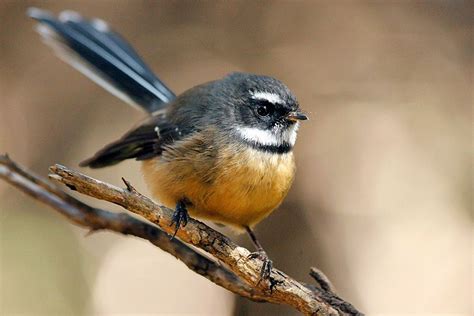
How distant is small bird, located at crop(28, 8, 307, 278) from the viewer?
3.39m

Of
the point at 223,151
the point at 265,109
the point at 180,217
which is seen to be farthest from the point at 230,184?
the point at 265,109

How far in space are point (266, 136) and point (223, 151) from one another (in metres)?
0.28

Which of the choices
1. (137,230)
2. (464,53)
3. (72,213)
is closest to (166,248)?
(137,230)

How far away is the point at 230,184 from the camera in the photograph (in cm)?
337

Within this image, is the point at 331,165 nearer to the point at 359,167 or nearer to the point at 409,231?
the point at 359,167

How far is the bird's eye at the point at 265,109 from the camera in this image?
142 inches

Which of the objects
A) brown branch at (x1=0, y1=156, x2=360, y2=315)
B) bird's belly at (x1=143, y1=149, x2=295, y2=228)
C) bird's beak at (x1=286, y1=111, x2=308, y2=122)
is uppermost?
bird's beak at (x1=286, y1=111, x2=308, y2=122)

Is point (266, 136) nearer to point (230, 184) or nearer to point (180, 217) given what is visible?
point (230, 184)

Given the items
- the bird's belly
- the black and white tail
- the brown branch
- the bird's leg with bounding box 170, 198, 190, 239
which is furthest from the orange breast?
the black and white tail

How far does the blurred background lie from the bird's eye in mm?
1967

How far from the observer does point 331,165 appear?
5.86 meters

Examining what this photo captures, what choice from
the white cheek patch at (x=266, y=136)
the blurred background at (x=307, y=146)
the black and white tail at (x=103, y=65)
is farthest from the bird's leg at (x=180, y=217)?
the blurred background at (x=307, y=146)

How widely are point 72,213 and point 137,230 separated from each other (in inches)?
12.2

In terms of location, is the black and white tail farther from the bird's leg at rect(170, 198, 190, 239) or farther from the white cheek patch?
the bird's leg at rect(170, 198, 190, 239)
